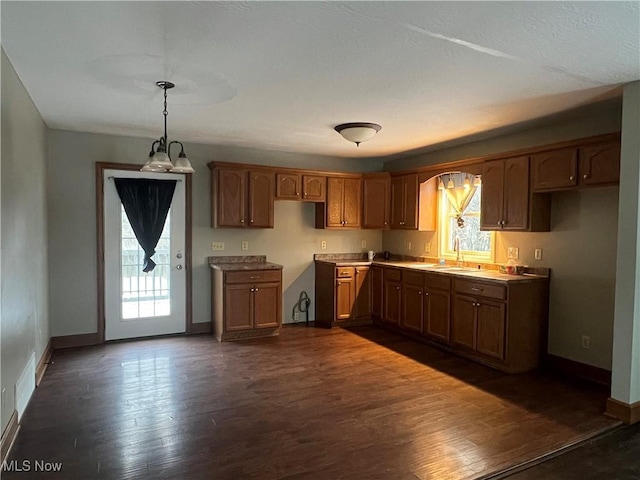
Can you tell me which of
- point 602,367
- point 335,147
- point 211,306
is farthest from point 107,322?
point 602,367

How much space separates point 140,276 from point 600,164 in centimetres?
504

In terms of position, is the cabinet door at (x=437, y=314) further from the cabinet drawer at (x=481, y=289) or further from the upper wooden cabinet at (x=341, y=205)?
the upper wooden cabinet at (x=341, y=205)

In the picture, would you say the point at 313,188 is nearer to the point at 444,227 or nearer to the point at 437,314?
the point at 444,227

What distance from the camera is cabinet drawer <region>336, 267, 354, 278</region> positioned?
5.91m

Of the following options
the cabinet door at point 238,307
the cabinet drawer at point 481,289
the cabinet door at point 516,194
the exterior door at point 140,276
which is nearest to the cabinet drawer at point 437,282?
the cabinet drawer at point 481,289

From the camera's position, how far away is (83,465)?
252 cm

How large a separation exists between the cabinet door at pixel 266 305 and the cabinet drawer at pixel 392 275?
1.53 metres

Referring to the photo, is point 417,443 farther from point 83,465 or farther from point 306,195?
point 306,195

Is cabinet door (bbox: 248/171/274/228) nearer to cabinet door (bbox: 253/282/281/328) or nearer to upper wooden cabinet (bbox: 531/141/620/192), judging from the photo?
cabinet door (bbox: 253/282/281/328)

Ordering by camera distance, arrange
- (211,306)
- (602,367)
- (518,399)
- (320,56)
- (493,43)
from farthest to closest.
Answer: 1. (211,306)
2. (602,367)
3. (518,399)
4. (320,56)
5. (493,43)

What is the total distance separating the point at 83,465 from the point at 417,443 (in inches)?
81.5

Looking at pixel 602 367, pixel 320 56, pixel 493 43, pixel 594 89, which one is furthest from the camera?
pixel 602 367

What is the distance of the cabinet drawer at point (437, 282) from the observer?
4.86 meters

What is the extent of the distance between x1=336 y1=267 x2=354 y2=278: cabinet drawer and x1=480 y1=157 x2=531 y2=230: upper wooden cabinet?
1927mm
